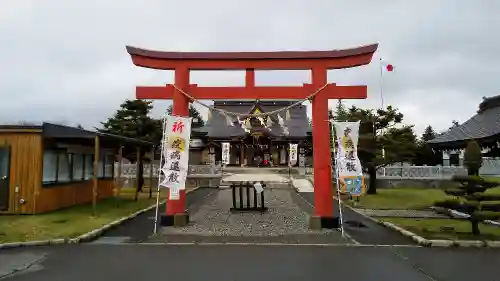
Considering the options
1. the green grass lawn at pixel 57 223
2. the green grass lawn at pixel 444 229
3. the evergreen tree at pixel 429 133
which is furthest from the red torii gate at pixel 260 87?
the evergreen tree at pixel 429 133

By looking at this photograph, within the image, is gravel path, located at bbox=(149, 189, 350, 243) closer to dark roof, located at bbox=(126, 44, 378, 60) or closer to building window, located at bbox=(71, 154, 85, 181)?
dark roof, located at bbox=(126, 44, 378, 60)

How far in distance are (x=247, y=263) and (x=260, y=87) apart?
251 inches

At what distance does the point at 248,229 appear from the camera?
11344 mm

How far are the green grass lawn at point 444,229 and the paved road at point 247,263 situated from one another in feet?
4.09

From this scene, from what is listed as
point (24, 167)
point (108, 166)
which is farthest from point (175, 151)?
point (108, 166)

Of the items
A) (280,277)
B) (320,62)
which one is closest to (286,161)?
(320,62)

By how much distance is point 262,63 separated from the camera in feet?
39.8

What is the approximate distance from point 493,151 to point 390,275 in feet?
68.0

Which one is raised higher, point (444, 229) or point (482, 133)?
point (482, 133)

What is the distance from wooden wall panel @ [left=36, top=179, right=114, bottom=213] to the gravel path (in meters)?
5.18

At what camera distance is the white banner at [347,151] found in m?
11.4

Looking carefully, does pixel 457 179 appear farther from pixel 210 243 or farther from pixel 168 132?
pixel 168 132

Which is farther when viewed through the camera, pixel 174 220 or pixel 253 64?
pixel 253 64

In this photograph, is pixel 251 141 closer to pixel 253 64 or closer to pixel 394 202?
pixel 394 202
